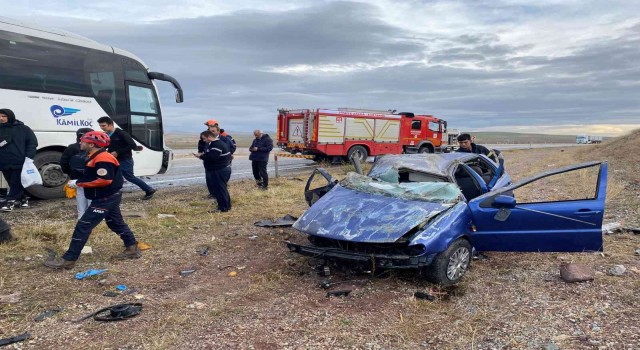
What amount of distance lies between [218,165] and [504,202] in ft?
16.5

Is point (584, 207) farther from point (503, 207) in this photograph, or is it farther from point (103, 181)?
point (103, 181)

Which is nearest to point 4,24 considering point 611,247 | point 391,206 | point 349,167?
point 391,206

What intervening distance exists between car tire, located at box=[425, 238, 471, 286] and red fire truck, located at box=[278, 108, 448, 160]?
14.3 m

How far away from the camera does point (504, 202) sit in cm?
462

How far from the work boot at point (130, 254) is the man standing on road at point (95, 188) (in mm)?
531

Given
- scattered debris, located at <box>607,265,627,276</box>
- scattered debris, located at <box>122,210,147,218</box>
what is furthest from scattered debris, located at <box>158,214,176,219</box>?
scattered debris, located at <box>607,265,627,276</box>

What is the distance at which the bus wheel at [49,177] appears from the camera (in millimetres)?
8906

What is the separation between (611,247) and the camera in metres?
5.88

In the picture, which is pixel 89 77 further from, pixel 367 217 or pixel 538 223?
pixel 538 223

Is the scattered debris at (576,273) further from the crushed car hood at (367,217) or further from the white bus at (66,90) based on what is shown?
the white bus at (66,90)

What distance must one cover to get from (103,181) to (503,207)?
428cm

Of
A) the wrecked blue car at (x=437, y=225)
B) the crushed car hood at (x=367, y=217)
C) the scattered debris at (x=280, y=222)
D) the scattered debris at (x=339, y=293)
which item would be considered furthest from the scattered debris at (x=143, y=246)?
the scattered debris at (x=339, y=293)

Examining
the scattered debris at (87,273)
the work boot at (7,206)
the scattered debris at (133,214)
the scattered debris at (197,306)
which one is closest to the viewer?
the scattered debris at (197,306)

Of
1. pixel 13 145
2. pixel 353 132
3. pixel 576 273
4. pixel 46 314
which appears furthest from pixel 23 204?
pixel 353 132
